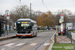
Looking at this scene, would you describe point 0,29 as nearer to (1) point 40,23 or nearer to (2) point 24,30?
(2) point 24,30

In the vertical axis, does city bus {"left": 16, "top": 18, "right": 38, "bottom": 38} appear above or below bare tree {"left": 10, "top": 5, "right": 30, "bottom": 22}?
below

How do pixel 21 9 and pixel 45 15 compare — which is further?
pixel 45 15

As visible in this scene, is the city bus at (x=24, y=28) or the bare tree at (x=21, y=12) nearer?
the city bus at (x=24, y=28)

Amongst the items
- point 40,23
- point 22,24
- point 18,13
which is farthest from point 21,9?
point 40,23

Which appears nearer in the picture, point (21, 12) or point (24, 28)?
point (24, 28)

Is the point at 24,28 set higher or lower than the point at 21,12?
lower

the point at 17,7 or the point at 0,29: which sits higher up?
the point at 17,7

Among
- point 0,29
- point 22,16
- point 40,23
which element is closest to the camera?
point 0,29

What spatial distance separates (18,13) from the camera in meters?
60.1

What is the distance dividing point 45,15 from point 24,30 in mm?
74547

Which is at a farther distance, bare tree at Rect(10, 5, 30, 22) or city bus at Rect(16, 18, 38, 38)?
bare tree at Rect(10, 5, 30, 22)

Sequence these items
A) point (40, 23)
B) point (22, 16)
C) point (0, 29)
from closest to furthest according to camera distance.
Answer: point (0, 29) < point (22, 16) < point (40, 23)

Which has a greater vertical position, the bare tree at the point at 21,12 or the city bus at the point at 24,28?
the bare tree at the point at 21,12

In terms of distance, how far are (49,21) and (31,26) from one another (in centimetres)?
7471
